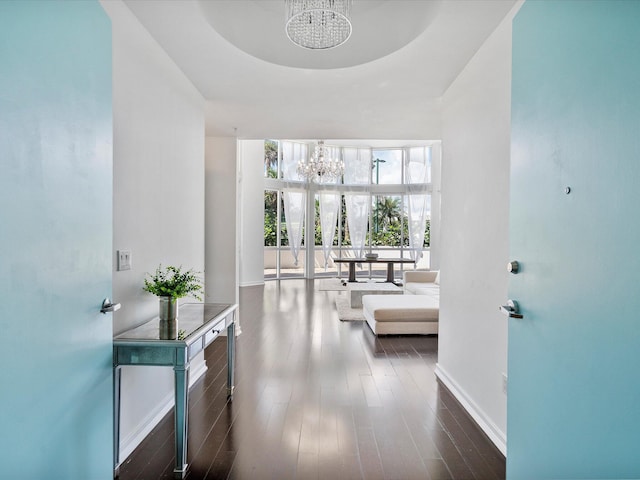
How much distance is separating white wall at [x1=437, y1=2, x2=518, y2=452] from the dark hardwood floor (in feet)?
0.86

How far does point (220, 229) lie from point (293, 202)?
5846 mm

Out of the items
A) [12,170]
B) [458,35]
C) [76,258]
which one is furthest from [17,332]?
[458,35]

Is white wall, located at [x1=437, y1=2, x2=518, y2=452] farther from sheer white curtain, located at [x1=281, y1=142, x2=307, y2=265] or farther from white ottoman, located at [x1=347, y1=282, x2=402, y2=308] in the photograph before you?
sheer white curtain, located at [x1=281, y1=142, x2=307, y2=265]

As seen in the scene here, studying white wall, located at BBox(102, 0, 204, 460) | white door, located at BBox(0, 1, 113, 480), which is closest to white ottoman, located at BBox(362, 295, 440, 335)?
white wall, located at BBox(102, 0, 204, 460)

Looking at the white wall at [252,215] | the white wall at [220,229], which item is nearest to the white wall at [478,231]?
the white wall at [220,229]

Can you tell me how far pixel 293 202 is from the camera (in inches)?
422

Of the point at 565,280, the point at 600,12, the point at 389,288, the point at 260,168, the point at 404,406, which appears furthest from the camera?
the point at 260,168

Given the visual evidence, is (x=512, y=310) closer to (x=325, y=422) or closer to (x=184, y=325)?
(x=325, y=422)

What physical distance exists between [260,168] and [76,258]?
874cm

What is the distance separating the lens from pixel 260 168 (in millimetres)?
9938

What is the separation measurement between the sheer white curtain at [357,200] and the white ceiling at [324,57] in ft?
22.8

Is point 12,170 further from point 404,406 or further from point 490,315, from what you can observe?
point 404,406

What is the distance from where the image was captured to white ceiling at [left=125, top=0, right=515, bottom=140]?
231 centimetres

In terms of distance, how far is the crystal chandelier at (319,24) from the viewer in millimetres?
2133
